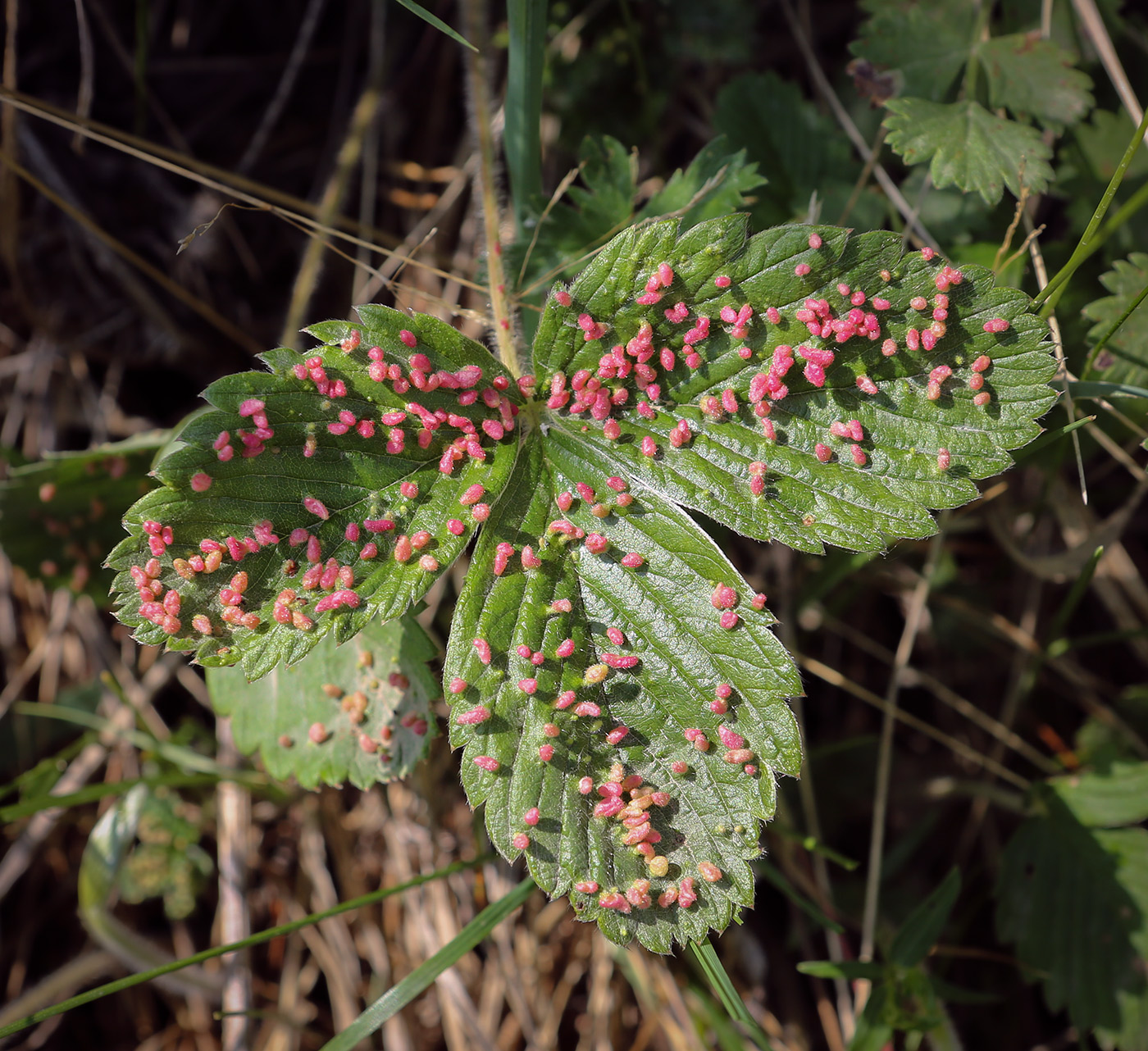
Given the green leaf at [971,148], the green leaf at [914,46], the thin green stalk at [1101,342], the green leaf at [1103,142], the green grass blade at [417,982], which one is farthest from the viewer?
the green leaf at [1103,142]

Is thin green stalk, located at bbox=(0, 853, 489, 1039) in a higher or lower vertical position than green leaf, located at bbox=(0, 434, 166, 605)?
lower

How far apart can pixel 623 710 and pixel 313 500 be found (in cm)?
89

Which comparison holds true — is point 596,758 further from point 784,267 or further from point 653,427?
point 784,267

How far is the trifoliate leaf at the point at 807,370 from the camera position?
201cm

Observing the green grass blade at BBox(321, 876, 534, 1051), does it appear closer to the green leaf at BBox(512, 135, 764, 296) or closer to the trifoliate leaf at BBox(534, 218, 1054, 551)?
the trifoliate leaf at BBox(534, 218, 1054, 551)

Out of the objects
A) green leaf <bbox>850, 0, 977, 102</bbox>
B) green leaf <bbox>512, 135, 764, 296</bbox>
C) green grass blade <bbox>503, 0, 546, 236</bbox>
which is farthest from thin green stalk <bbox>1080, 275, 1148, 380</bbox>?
green grass blade <bbox>503, 0, 546, 236</bbox>

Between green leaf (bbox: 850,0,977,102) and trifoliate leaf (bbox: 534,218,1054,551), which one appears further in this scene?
green leaf (bbox: 850,0,977,102)

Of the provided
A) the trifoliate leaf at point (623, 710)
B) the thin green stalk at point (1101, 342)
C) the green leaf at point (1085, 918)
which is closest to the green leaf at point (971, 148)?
the thin green stalk at point (1101, 342)

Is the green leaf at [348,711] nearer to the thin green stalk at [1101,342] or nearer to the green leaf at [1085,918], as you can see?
the thin green stalk at [1101,342]

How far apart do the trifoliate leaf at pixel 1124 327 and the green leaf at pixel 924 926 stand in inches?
58.6

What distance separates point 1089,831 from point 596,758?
1891mm

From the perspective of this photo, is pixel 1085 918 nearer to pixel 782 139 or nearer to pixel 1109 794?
pixel 1109 794

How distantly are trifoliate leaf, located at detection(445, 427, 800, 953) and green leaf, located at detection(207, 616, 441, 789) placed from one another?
34cm

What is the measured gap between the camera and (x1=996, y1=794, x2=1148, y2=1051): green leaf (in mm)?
2787
